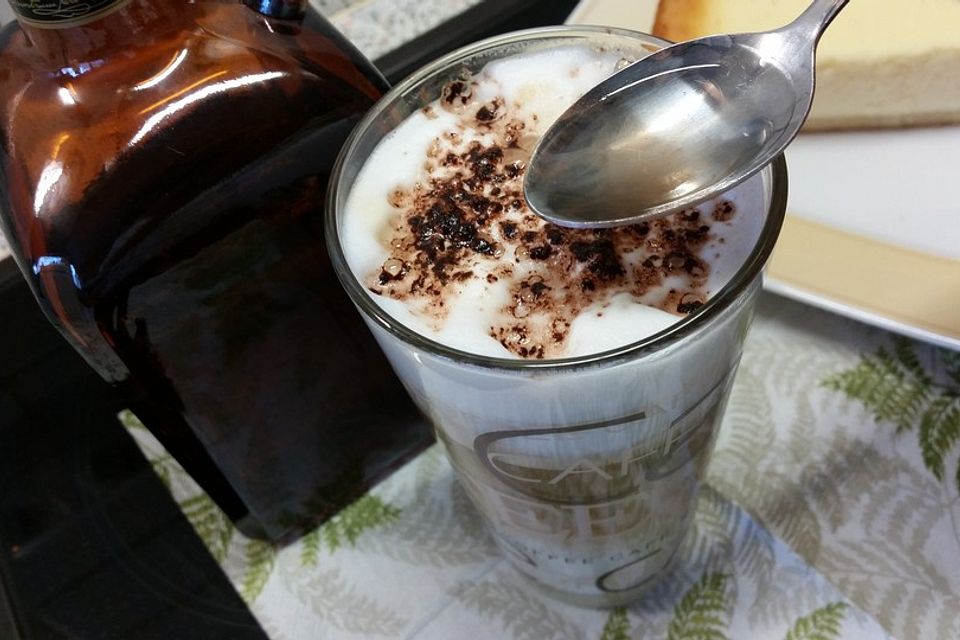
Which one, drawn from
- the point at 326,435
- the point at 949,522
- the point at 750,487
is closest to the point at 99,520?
the point at 326,435

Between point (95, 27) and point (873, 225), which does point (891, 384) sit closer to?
point (873, 225)

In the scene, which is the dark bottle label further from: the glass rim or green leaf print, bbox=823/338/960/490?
green leaf print, bbox=823/338/960/490

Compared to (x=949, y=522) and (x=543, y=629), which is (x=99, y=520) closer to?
(x=543, y=629)

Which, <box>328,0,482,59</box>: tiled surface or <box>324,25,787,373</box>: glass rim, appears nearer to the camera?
<box>324,25,787,373</box>: glass rim

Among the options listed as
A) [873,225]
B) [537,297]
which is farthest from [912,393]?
[537,297]

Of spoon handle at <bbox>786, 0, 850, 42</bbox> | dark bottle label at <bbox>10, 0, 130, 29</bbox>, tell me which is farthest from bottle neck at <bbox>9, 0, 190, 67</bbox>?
spoon handle at <bbox>786, 0, 850, 42</bbox>
